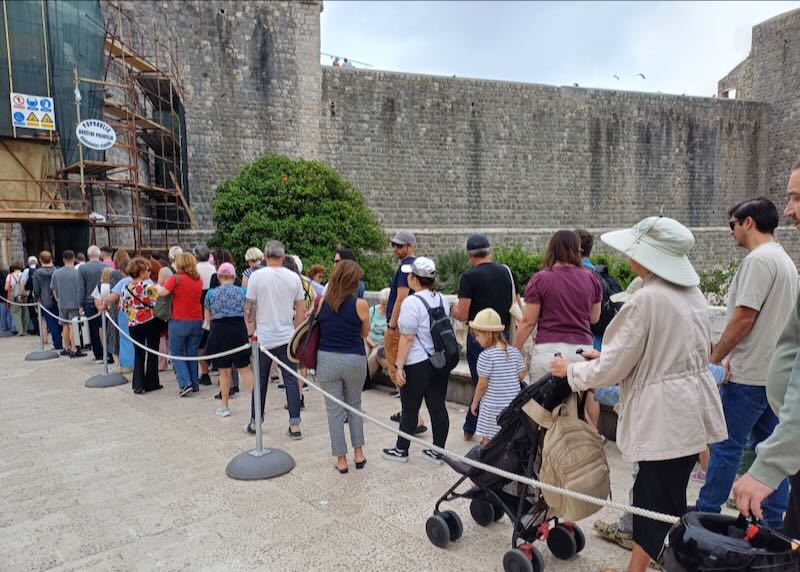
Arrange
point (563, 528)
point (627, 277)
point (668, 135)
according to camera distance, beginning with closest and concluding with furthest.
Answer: point (563, 528)
point (627, 277)
point (668, 135)

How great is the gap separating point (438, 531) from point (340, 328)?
1559mm

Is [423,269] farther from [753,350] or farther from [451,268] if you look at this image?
[451,268]

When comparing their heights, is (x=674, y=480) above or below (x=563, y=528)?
above

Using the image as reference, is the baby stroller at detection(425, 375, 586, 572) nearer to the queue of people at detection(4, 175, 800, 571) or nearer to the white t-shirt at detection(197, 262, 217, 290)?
the queue of people at detection(4, 175, 800, 571)

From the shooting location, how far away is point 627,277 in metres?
11.4

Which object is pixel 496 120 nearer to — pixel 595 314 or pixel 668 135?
pixel 668 135

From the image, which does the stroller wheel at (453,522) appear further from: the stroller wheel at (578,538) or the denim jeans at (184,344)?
the denim jeans at (184,344)

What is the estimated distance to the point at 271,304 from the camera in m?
4.75

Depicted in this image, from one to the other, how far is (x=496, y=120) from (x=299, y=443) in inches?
767

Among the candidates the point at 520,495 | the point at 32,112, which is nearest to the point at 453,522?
the point at 520,495

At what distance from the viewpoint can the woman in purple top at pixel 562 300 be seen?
3.50m

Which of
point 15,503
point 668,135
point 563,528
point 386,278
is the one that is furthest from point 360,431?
point 668,135

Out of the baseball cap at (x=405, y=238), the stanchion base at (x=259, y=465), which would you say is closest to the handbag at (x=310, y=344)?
the stanchion base at (x=259, y=465)

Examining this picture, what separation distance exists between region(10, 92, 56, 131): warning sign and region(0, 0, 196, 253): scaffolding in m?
0.19
